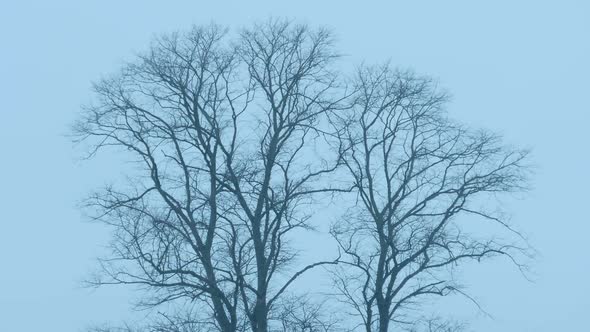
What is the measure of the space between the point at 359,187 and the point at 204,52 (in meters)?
4.90

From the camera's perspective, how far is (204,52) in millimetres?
29391

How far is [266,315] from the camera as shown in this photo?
2831cm

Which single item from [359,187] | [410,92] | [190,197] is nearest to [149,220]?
[190,197]

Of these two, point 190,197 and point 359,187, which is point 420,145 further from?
point 190,197

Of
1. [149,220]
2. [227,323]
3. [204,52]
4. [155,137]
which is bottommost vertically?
[227,323]

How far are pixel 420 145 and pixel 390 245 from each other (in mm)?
2637

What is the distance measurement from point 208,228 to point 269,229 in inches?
60.6

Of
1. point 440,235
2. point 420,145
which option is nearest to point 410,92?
point 420,145

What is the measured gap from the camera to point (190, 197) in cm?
2862

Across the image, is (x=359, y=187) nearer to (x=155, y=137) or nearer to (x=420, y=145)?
(x=420, y=145)

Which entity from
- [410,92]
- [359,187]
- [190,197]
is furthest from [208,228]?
[410,92]

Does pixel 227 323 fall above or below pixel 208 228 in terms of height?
below

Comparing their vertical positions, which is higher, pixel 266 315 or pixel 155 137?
pixel 155 137

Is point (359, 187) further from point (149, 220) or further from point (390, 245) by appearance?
point (149, 220)
